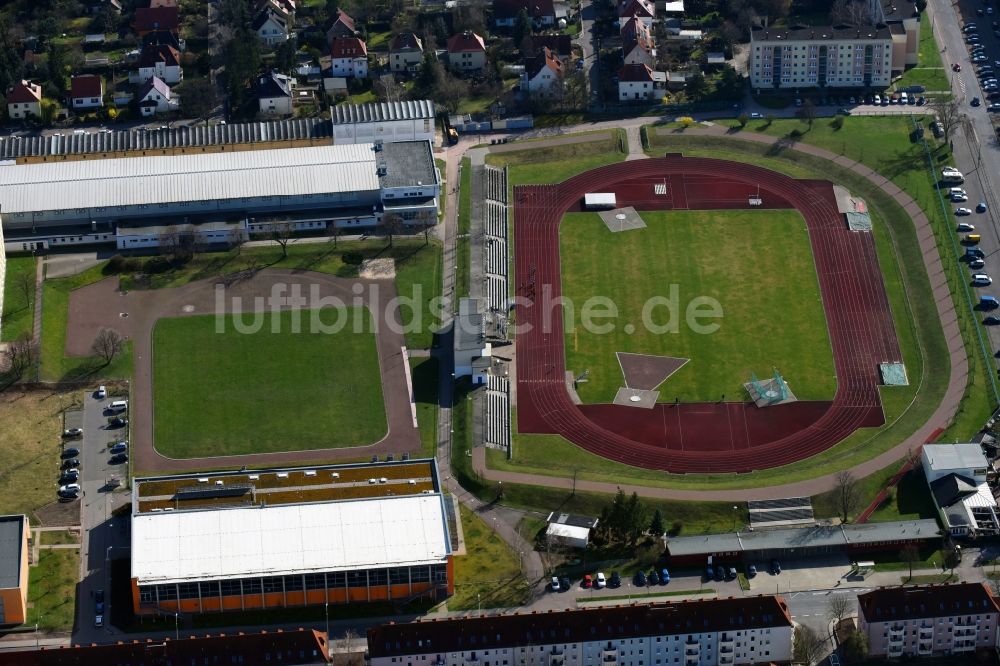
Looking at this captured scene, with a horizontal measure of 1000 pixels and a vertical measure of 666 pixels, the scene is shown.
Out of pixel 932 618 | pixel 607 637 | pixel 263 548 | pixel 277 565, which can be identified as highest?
pixel 263 548

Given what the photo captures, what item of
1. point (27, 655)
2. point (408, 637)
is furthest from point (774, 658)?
point (27, 655)

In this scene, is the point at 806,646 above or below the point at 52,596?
below

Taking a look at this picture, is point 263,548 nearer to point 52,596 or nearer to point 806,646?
point 52,596

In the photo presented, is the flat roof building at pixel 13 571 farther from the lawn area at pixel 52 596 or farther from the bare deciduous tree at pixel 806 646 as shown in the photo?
the bare deciduous tree at pixel 806 646

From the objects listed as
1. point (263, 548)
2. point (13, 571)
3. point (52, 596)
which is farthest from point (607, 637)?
point (13, 571)

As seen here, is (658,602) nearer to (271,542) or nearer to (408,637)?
(408,637)

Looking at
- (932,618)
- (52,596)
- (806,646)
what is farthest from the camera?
(52,596)

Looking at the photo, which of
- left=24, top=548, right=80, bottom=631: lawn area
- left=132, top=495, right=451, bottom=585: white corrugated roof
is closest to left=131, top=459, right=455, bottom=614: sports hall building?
left=132, top=495, right=451, bottom=585: white corrugated roof

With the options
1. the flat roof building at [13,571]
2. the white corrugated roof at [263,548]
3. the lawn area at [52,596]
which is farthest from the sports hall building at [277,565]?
the flat roof building at [13,571]
